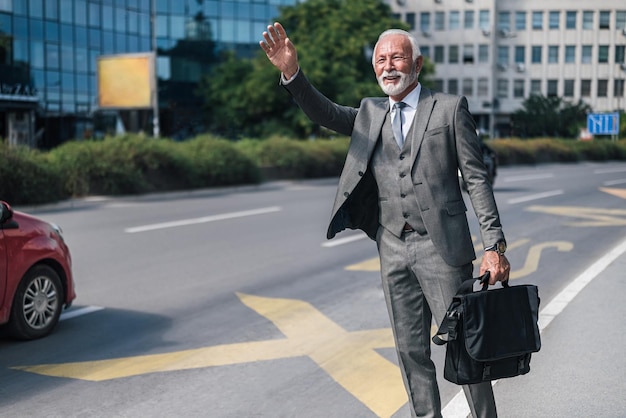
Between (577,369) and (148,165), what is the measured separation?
20.3m

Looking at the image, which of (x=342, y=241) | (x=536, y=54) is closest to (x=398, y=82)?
(x=342, y=241)

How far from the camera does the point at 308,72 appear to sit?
46.1m

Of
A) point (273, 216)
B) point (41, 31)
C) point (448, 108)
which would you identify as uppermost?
point (41, 31)

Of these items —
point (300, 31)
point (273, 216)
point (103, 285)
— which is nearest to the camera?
point (103, 285)

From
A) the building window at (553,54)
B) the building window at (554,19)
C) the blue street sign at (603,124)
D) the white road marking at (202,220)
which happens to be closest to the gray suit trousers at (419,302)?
the white road marking at (202,220)

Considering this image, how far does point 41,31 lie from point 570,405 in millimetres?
45358

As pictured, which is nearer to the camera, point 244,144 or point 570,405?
point 570,405

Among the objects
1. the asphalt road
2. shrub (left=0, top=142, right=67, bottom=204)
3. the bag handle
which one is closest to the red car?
the asphalt road

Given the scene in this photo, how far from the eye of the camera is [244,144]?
1308 inches

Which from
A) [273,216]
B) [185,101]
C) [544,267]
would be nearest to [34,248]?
[544,267]

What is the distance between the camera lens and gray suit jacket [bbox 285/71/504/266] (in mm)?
3834

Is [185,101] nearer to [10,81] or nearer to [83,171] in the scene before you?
[10,81]

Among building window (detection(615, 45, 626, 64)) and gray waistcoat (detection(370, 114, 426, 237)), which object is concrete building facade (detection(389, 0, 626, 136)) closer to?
building window (detection(615, 45, 626, 64))

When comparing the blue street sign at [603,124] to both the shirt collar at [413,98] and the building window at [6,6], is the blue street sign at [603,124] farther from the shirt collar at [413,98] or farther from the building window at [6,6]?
the shirt collar at [413,98]
